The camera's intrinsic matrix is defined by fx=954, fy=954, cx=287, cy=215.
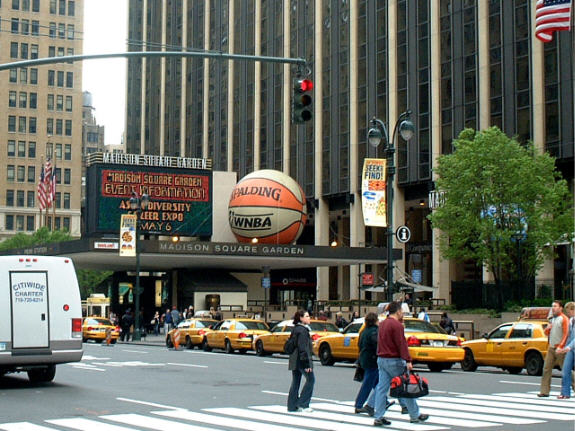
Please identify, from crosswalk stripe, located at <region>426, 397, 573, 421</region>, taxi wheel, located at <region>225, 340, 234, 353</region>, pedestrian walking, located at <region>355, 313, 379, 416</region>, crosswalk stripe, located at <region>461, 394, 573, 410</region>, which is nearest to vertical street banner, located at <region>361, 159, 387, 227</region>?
taxi wheel, located at <region>225, 340, 234, 353</region>

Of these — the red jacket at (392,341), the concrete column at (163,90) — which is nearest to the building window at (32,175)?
the concrete column at (163,90)

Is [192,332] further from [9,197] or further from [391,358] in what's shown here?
[9,197]

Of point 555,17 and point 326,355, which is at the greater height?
point 555,17

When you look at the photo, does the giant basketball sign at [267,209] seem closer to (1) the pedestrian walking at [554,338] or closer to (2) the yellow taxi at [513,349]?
(2) the yellow taxi at [513,349]

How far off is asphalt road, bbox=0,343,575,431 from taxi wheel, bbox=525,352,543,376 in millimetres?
568

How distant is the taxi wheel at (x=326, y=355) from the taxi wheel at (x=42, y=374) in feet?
32.7

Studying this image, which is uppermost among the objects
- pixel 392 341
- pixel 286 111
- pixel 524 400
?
pixel 286 111

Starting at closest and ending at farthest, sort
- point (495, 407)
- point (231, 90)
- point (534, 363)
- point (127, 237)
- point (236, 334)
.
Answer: point (495, 407), point (534, 363), point (236, 334), point (127, 237), point (231, 90)

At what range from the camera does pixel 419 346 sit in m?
26.2

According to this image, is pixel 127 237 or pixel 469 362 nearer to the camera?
pixel 469 362

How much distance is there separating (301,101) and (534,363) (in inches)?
440

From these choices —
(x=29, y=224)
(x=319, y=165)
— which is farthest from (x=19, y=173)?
(x=319, y=165)

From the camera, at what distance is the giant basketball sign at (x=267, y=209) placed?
55938 millimetres

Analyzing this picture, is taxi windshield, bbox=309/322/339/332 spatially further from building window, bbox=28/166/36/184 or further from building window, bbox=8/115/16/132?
building window, bbox=8/115/16/132
